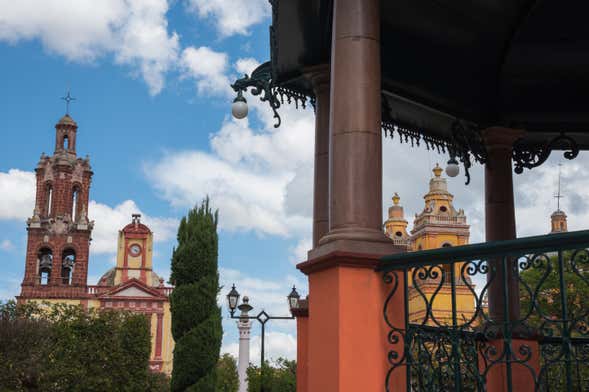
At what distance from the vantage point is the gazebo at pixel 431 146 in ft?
14.6

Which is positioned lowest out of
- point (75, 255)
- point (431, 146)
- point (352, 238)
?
point (352, 238)

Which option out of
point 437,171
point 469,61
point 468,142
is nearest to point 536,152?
point 468,142

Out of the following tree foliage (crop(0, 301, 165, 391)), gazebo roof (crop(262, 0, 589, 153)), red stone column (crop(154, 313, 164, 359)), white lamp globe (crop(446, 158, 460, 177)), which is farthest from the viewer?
red stone column (crop(154, 313, 164, 359))

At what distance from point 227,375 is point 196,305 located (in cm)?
3717

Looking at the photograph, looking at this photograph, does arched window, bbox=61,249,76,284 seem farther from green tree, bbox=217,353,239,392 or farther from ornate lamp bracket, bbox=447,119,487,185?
ornate lamp bracket, bbox=447,119,487,185

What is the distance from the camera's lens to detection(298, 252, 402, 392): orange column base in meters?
4.66

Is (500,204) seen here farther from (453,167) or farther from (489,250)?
(489,250)

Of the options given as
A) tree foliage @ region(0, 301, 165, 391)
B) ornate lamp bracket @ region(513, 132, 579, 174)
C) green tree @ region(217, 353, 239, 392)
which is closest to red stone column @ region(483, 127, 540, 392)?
ornate lamp bracket @ region(513, 132, 579, 174)

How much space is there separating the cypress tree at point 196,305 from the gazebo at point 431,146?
58.4 feet

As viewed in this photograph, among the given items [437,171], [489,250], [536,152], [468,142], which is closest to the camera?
[489,250]

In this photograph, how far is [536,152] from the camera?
376 inches

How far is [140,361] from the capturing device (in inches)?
1437

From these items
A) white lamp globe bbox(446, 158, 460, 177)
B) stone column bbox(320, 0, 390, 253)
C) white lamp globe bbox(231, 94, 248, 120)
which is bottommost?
stone column bbox(320, 0, 390, 253)

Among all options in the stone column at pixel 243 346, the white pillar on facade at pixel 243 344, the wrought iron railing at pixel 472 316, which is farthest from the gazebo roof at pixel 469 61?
the stone column at pixel 243 346
